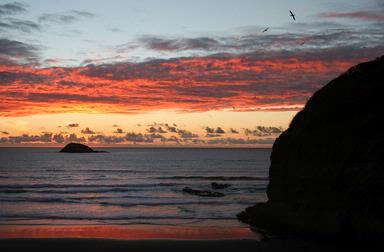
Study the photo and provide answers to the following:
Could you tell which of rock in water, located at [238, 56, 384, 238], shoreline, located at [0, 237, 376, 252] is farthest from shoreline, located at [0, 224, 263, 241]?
rock in water, located at [238, 56, 384, 238]

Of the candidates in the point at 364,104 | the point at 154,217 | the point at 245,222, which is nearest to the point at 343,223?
the point at 364,104

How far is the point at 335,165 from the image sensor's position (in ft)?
56.8

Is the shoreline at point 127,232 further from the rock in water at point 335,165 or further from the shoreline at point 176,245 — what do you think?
the rock in water at point 335,165

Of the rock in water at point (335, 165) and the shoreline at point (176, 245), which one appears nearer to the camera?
the rock in water at point (335, 165)

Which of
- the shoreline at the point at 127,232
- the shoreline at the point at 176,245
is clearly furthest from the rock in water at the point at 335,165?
the shoreline at the point at 127,232

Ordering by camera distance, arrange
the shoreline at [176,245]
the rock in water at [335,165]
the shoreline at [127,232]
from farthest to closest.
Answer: the shoreline at [127,232], the shoreline at [176,245], the rock in water at [335,165]

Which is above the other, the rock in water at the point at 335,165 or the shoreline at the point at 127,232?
the rock in water at the point at 335,165

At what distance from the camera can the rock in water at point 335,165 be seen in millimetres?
15797

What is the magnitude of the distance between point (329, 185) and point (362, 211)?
193cm

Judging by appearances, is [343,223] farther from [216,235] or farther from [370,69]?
[370,69]

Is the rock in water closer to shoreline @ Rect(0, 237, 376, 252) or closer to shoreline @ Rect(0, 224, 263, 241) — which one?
shoreline @ Rect(0, 237, 376, 252)

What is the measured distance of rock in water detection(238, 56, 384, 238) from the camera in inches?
622

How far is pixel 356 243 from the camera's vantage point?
15.6 meters

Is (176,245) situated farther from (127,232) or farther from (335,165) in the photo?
(335,165)
